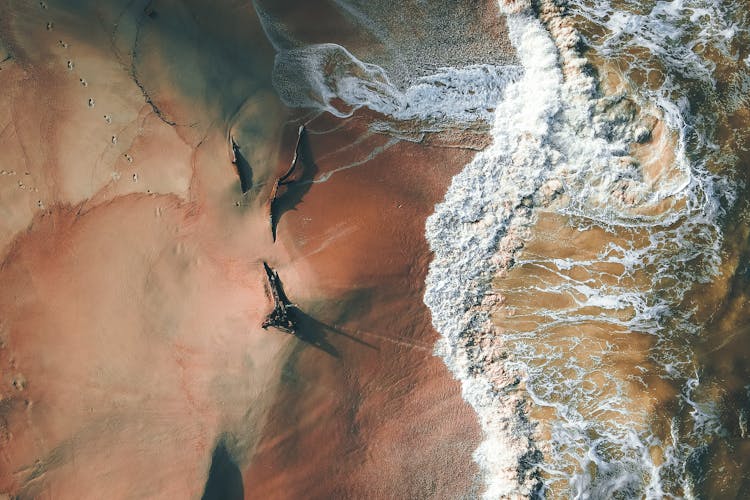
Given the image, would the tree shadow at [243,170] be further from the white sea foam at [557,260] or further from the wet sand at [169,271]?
the white sea foam at [557,260]

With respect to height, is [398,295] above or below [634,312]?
above

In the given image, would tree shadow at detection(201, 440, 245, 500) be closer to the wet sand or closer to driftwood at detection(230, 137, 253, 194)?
the wet sand

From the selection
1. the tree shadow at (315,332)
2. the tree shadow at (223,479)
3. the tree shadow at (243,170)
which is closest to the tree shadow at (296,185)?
the tree shadow at (243,170)

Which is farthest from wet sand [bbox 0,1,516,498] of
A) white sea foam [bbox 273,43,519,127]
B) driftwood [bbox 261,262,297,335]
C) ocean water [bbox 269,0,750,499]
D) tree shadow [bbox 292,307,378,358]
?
ocean water [bbox 269,0,750,499]

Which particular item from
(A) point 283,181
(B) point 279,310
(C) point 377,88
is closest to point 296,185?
(A) point 283,181

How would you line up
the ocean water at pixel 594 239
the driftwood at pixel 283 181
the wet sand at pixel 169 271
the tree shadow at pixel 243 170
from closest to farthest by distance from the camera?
1. the wet sand at pixel 169 271
2. the tree shadow at pixel 243 170
3. the driftwood at pixel 283 181
4. the ocean water at pixel 594 239

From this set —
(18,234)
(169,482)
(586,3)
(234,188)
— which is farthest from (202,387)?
(586,3)

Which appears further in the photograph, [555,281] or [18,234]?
[555,281]

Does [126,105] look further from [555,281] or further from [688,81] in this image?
[688,81]
